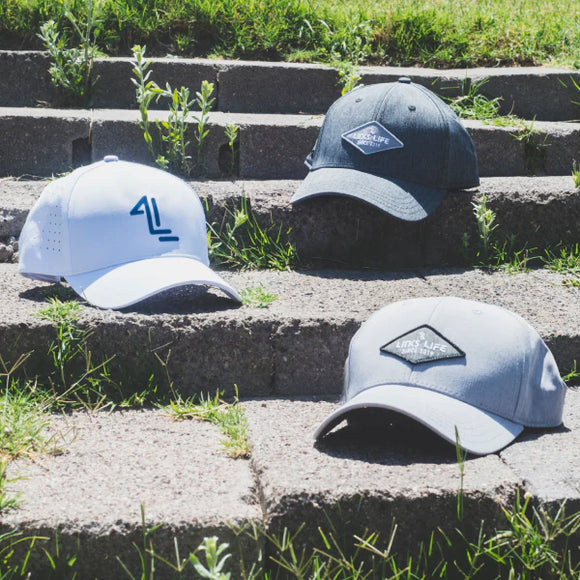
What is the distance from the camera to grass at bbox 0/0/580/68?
4.57 metres

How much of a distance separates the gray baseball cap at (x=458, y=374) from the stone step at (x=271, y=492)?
0.07 m

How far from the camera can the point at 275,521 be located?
6.44ft

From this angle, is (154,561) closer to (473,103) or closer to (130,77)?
(130,77)

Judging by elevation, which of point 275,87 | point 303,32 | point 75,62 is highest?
point 303,32

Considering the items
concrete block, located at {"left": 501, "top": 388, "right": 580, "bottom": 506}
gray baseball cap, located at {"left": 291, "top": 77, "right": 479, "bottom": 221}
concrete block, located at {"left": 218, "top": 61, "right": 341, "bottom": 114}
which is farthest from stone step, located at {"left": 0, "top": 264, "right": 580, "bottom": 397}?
concrete block, located at {"left": 218, "top": 61, "right": 341, "bottom": 114}

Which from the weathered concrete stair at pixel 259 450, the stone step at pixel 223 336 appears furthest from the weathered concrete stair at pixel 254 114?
the stone step at pixel 223 336

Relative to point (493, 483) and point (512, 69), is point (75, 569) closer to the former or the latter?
point (493, 483)

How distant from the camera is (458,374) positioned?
218cm

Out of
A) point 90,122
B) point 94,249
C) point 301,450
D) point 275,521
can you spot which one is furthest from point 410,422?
point 90,122

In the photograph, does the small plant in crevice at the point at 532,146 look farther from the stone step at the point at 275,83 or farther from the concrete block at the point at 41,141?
the concrete block at the point at 41,141

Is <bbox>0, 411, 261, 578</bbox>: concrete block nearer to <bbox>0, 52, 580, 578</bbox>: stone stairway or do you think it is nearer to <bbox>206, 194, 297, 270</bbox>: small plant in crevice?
<bbox>0, 52, 580, 578</bbox>: stone stairway

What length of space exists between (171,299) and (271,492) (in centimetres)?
109

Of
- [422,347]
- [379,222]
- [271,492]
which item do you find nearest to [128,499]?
[271,492]

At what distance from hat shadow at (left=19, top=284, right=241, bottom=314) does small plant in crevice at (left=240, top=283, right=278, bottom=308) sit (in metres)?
0.04
